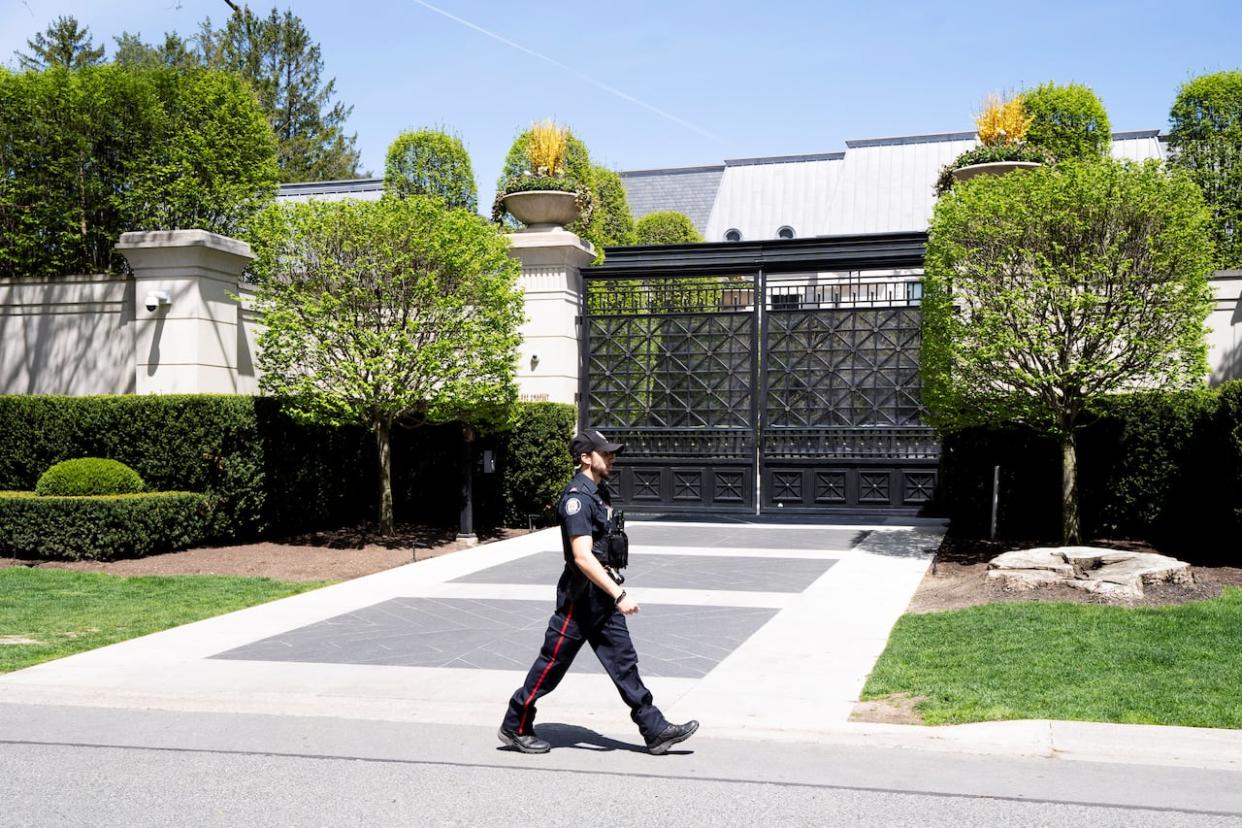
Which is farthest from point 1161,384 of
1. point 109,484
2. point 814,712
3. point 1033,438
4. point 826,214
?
point 826,214

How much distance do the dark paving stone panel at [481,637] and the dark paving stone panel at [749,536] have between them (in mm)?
4616

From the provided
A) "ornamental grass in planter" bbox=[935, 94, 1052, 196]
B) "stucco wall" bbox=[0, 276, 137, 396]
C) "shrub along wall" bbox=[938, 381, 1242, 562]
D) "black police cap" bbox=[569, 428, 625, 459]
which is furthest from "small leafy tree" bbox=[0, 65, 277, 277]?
"black police cap" bbox=[569, 428, 625, 459]

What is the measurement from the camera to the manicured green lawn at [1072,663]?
22.6 feet

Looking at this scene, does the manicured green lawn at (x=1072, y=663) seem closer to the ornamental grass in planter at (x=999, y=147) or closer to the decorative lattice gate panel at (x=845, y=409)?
the decorative lattice gate panel at (x=845, y=409)

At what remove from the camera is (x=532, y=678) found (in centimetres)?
632

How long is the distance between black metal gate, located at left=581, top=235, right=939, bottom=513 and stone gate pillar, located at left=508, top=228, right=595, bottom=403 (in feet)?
1.42

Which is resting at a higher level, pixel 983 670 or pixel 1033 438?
pixel 1033 438

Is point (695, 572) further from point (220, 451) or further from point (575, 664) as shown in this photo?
point (220, 451)

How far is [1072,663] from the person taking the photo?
794cm

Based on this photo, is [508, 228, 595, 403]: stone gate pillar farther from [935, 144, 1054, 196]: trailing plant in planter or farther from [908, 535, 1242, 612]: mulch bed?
[908, 535, 1242, 612]: mulch bed

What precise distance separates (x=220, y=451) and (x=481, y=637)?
21.9ft

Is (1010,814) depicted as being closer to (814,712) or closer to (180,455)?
(814,712)

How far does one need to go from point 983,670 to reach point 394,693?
3938mm

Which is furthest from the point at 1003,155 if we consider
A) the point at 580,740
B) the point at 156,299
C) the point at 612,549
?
the point at 580,740
